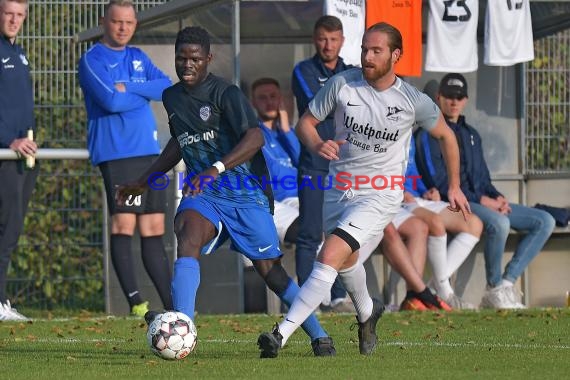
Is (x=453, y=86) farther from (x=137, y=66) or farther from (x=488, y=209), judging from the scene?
(x=137, y=66)

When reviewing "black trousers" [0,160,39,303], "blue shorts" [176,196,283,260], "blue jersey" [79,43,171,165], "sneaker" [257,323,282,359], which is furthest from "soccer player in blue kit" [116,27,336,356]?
"black trousers" [0,160,39,303]

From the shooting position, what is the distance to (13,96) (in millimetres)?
12562

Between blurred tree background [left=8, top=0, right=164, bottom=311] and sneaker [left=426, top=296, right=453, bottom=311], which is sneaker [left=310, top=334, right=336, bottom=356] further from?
blurred tree background [left=8, top=0, right=164, bottom=311]

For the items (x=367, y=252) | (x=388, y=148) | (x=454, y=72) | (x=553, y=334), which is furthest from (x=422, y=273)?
(x=388, y=148)

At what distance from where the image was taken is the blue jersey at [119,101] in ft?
41.4

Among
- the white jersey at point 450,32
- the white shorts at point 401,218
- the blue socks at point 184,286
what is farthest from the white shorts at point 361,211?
the white jersey at point 450,32

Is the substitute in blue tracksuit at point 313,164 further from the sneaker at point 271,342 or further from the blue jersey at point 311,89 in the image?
the sneaker at point 271,342

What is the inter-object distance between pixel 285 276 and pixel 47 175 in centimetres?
661

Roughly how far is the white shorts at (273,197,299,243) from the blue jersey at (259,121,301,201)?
27 cm

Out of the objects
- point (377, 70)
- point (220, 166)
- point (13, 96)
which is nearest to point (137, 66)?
point (13, 96)

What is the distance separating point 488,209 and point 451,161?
478 centimetres

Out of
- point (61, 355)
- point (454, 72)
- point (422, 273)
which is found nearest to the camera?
point (61, 355)

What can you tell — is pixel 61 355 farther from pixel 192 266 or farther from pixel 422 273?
pixel 422 273

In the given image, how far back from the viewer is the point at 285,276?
9.09 meters
